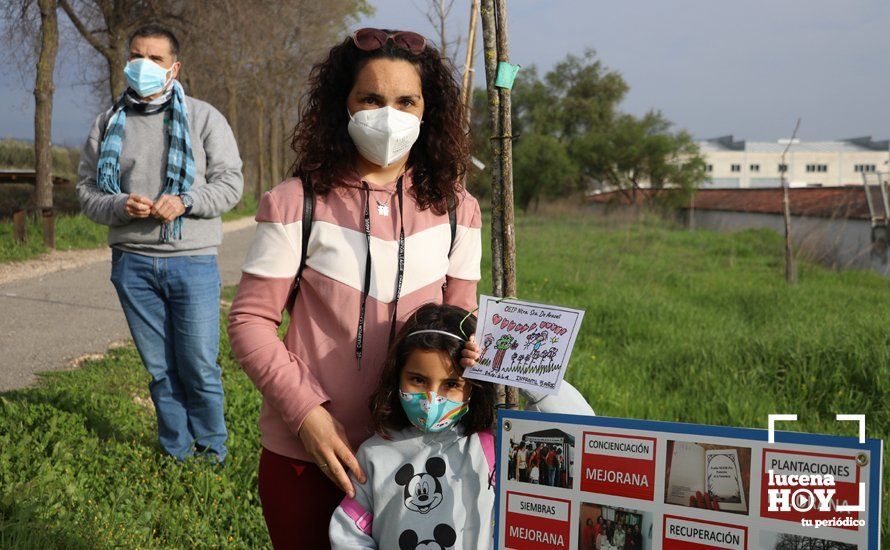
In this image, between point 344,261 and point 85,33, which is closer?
point 344,261

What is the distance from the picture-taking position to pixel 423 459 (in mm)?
1938

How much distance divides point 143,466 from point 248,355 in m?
2.37

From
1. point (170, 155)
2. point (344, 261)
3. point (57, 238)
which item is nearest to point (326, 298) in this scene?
point (344, 261)

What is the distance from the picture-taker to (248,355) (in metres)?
1.89

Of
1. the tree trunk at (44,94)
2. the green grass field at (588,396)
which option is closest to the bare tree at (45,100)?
the tree trunk at (44,94)

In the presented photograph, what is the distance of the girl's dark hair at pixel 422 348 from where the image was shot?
188 centimetres

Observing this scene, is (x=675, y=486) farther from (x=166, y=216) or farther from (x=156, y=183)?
(x=156, y=183)

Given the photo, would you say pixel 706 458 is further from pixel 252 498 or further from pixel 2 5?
pixel 2 5

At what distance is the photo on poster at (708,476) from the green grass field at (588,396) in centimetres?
238

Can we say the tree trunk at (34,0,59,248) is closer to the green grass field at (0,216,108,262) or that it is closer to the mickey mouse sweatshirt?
the green grass field at (0,216,108,262)

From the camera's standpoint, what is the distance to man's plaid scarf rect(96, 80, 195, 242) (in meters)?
3.80

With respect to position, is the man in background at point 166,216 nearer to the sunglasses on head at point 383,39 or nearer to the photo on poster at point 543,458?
the sunglasses on head at point 383,39

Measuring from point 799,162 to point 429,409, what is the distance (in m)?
97.0

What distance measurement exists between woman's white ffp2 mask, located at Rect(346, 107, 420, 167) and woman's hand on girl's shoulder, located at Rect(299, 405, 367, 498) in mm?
623
